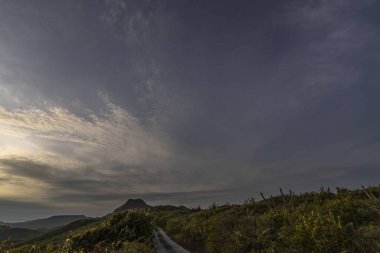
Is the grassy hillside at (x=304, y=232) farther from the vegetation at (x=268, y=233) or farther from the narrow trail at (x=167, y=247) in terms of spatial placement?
the narrow trail at (x=167, y=247)

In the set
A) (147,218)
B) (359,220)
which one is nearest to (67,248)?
(147,218)

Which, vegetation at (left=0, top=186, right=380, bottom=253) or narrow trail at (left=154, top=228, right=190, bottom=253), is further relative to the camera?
narrow trail at (left=154, top=228, right=190, bottom=253)

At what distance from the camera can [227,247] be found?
88.7 feet

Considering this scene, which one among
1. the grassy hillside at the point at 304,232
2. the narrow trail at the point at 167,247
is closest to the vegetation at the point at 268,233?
the grassy hillside at the point at 304,232

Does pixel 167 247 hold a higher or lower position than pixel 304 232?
lower

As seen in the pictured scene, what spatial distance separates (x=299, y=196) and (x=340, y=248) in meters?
30.2

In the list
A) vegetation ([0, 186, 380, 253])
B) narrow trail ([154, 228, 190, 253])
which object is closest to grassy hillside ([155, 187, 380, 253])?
vegetation ([0, 186, 380, 253])

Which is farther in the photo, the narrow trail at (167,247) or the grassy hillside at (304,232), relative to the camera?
the narrow trail at (167,247)

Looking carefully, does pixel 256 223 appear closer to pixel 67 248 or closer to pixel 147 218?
pixel 147 218

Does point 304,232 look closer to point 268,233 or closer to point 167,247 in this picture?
point 268,233

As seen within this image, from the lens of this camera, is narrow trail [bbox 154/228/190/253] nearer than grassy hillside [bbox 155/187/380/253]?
No

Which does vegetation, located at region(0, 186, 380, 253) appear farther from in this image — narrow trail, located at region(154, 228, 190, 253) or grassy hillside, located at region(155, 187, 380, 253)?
narrow trail, located at region(154, 228, 190, 253)

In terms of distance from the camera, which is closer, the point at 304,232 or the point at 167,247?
the point at 304,232

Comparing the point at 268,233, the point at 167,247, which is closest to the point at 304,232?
the point at 268,233
